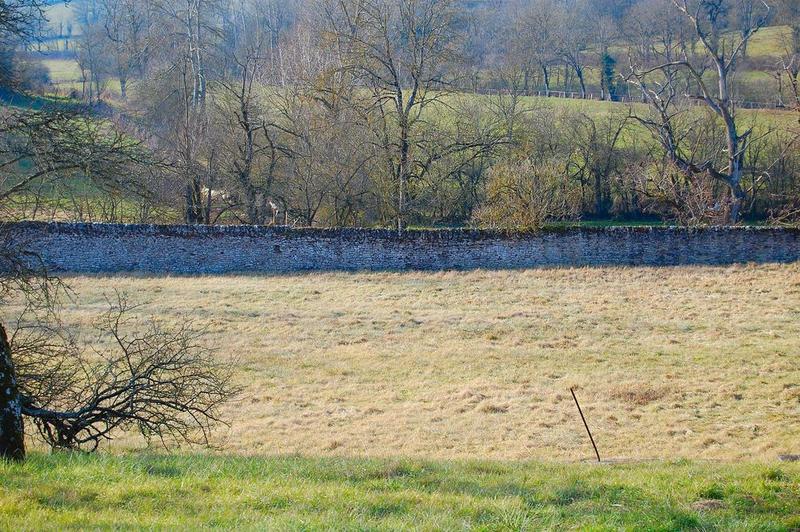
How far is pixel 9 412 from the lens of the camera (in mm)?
7004

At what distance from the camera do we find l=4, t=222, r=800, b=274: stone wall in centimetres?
2838

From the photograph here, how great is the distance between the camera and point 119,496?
18.7 feet

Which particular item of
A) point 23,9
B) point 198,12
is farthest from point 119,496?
point 198,12

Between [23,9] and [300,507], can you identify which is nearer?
[300,507]

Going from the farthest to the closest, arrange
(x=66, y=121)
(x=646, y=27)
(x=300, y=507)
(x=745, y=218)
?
1. (x=646, y=27)
2. (x=745, y=218)
3. (x=66, y=121)
4. (x=300, y=507)

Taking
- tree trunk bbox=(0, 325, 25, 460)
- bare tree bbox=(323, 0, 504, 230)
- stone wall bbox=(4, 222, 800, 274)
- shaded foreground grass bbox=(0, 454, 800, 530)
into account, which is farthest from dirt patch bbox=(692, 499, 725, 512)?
bare tree bbox=(323, 0, 504, 230)

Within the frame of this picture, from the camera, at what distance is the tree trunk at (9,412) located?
693 centimetres

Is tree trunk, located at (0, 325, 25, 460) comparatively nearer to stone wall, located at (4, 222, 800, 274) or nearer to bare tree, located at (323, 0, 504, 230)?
stone wall, located at (4, 222, 800, 274)

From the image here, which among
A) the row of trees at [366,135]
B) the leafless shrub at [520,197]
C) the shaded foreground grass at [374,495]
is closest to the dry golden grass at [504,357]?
the leafless shrub at [520,197]

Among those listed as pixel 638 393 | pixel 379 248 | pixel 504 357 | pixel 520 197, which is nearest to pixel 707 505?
pixel 638 393

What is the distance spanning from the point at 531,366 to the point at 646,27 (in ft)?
172

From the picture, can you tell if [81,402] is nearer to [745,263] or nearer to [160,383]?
[160,383]

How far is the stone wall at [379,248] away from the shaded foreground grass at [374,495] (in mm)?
21236

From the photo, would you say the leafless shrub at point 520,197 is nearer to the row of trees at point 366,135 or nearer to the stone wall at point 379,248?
the row of trees at point 366,135
